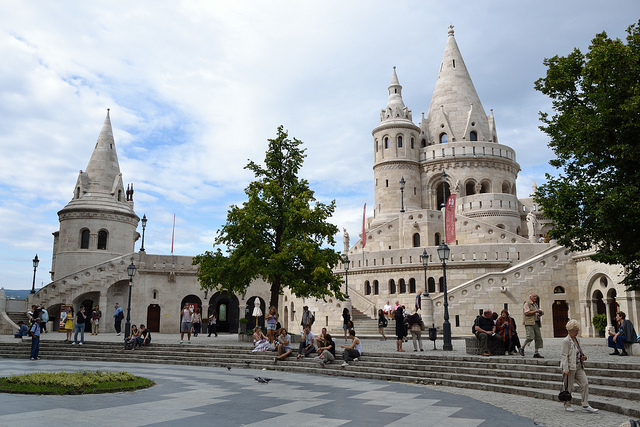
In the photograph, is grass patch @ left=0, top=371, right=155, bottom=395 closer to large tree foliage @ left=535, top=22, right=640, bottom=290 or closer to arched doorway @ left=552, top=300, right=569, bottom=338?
large tree foliage @ left=535, top=22, right=640, bottom=290

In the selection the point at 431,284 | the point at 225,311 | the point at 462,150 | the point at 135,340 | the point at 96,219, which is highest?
the point at 462,150

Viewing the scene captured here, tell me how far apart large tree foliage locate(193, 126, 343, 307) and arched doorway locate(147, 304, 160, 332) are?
48.2 ft

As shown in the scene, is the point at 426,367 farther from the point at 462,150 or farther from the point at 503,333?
the point at 462,150

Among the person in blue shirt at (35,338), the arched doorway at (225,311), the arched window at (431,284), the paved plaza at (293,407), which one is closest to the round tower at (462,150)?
the arched window at (431,284)

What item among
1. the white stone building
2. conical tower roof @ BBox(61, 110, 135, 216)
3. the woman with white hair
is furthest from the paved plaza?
conical tower roof @ BBox(61, 110, 135, 216)

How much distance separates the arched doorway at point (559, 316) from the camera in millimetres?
30906

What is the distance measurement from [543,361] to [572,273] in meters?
19.6

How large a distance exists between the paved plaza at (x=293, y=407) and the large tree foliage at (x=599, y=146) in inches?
333

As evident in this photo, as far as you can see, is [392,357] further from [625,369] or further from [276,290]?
[276,290]

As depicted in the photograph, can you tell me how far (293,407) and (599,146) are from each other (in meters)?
14.0

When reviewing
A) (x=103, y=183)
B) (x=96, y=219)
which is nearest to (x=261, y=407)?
(x=96, y=219)

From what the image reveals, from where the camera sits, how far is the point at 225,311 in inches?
1566

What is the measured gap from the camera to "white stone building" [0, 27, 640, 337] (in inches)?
1225

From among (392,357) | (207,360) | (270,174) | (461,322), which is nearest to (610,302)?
(461,322)
